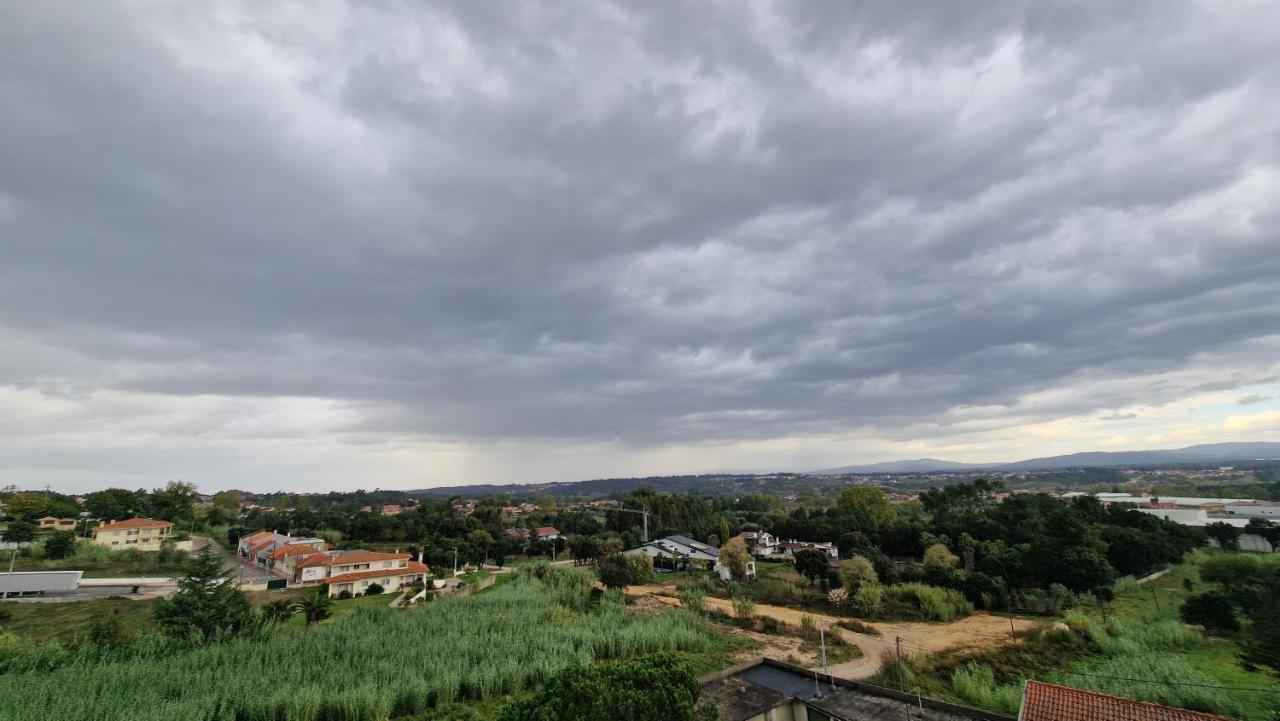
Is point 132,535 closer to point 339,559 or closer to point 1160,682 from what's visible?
point 339,559

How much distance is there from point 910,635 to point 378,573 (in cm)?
3515

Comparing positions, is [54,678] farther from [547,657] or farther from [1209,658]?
[1209,658]

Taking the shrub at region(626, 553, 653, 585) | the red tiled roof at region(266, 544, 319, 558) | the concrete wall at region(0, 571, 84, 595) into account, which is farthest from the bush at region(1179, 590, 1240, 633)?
the concrete wall at region(0, 571, 84, 595)

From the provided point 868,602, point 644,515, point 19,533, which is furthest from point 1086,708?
point 19,533

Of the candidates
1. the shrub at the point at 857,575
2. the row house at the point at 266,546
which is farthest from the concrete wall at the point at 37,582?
the shrub at the point at 857,575

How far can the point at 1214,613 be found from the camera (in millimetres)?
22672

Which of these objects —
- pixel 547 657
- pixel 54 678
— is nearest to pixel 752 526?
pixel 547 657

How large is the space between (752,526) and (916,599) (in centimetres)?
3929

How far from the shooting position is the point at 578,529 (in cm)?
7312

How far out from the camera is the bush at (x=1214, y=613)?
22.4m

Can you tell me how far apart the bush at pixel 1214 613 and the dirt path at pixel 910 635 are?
20.1ft

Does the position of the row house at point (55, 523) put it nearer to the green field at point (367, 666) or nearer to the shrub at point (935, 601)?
the green field at point (367, 666)

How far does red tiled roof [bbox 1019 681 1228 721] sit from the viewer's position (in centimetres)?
966

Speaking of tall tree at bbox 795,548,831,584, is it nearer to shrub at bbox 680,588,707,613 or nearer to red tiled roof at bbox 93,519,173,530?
shrub at bbox 680,588,707,613
